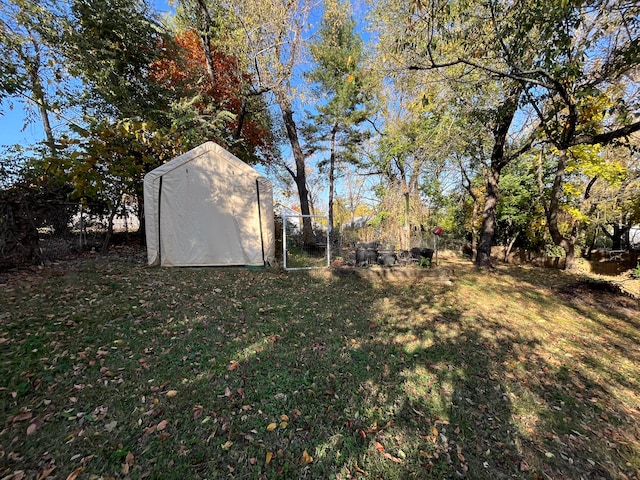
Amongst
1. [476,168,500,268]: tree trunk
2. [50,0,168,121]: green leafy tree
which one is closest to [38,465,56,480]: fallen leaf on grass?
[50,0,168,121]: green leafy tree

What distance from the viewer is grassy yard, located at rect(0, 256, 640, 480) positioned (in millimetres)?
1967

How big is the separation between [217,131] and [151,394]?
8793 millimetres

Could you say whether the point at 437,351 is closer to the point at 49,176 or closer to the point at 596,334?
the point at 596,334

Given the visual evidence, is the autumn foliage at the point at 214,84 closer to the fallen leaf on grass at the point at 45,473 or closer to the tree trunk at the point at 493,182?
the tree trunk at the point at 493,182

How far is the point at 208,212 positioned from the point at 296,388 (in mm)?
5732

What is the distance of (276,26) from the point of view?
27.5ft

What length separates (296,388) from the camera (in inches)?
107

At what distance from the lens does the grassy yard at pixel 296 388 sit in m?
1.97

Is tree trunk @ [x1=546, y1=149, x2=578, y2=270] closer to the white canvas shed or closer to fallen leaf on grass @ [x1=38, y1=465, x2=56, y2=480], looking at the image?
the white canvas shed

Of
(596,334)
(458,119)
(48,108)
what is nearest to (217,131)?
(48,108)

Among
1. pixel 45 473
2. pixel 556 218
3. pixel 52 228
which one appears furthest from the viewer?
pixel 556 218

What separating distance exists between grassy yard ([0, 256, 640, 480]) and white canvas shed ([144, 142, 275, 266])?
210cm

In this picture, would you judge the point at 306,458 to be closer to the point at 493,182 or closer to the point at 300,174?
the point at 493,182

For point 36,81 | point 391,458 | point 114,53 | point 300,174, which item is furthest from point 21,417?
point 300,174
